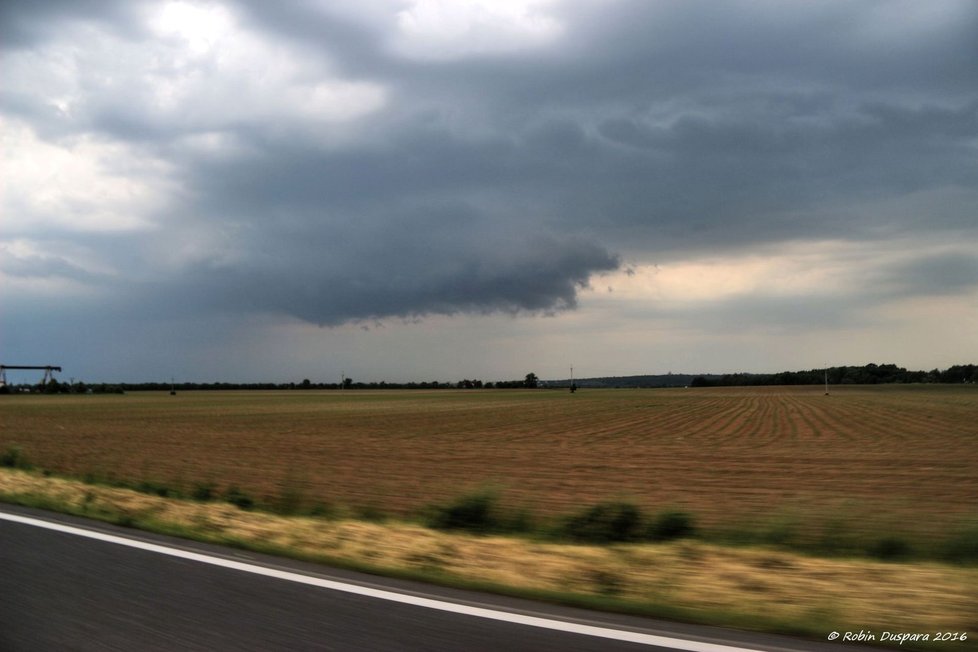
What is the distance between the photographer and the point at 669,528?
10.3 m

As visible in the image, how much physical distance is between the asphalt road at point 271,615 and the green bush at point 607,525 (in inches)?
161

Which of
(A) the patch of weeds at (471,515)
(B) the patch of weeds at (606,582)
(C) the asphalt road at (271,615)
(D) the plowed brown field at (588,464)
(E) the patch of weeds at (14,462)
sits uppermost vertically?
(C) the asphalt road at (271,615)

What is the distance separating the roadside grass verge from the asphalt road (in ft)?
1.71

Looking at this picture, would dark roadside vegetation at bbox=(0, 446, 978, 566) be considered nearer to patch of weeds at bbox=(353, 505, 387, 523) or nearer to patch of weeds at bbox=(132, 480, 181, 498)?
patch of weeds at bbox=(353, 505, 387, 523)

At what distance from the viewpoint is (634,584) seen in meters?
6.98

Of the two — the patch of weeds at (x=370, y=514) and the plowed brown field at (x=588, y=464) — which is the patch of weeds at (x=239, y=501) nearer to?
the plowed brown field at (x=588, y=464)

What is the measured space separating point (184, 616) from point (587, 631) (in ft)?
9.94

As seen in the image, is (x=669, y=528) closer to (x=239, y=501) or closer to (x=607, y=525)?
(x=607, y=525)

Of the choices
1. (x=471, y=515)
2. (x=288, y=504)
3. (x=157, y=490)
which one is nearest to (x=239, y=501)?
(x=288, y=504)

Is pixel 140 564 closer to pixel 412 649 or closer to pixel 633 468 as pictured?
pixel 412 649

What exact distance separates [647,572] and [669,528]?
297cm

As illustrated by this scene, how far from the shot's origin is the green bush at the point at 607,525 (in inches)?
395

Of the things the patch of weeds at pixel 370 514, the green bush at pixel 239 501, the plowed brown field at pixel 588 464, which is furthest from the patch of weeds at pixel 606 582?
the green bush at pixel 239 501

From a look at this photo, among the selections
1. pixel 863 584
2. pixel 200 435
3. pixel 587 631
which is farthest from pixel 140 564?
pixel 200 435
